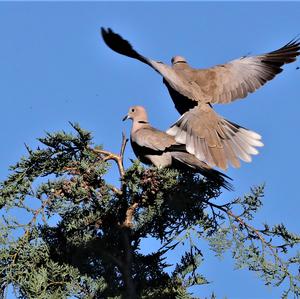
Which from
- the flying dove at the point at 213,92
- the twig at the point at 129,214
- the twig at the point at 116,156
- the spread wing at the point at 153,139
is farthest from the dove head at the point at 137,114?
the twig at the point at 129,214

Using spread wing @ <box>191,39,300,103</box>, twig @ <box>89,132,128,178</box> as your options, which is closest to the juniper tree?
twig @ <box>89,132,128,178</box>

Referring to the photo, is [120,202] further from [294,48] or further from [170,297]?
[294,48]

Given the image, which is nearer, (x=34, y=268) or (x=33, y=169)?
(x=34, y=268)

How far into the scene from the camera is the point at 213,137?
7633mm

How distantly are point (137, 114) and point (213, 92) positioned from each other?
1043mm

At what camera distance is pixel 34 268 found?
5.49 metres

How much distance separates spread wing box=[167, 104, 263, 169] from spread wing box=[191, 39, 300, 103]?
43cm

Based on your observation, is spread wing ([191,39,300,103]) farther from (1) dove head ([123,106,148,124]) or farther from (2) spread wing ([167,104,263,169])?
(1) dove head ([123,106,148,124])

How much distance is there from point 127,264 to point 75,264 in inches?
17.1

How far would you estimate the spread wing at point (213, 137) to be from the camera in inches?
291

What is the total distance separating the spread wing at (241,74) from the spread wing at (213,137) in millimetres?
434

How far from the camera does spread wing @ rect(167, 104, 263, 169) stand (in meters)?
7.39

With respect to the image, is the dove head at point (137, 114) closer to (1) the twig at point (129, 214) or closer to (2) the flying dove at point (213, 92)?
(2) the flying dove at point (213, 92)

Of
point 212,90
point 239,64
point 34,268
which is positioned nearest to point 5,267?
point 34,268
